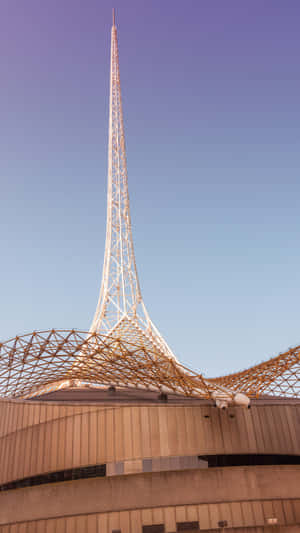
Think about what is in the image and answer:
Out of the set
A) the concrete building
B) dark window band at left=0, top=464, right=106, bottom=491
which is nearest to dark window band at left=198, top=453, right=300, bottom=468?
the concrete building

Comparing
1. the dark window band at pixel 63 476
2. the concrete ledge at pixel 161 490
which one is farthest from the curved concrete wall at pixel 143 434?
the concrete ledge at pixel 161 490

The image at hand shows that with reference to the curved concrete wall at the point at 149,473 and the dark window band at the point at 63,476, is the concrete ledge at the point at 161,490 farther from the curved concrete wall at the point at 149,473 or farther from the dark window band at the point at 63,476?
the dark window band at the point at 63,476

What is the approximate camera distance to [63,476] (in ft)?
103

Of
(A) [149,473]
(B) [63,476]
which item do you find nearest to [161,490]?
(A) [149,473]

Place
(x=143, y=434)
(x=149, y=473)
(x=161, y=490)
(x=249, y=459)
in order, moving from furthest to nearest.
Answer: (x=249, y=459), (x=143, y=434), (x=149, y=473), (x=161, y=490)

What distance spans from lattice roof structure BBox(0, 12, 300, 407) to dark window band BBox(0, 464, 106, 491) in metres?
8.50

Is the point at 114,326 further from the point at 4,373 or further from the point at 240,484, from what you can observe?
the point at 240,484

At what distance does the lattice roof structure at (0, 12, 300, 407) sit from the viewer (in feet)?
114

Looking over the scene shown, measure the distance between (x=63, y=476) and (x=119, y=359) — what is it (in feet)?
32.9

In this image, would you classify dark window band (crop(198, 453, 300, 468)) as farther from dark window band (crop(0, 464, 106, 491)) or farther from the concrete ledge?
dark window band (crop(0, 464, 106, 491))

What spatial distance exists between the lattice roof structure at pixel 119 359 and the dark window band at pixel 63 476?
8.50 meters

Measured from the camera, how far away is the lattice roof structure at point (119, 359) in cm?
3469

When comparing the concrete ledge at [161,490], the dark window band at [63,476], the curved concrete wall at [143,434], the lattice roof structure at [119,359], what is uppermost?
the lattice roof structure at [119,359]

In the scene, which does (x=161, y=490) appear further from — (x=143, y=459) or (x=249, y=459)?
(x=249, y=459)
